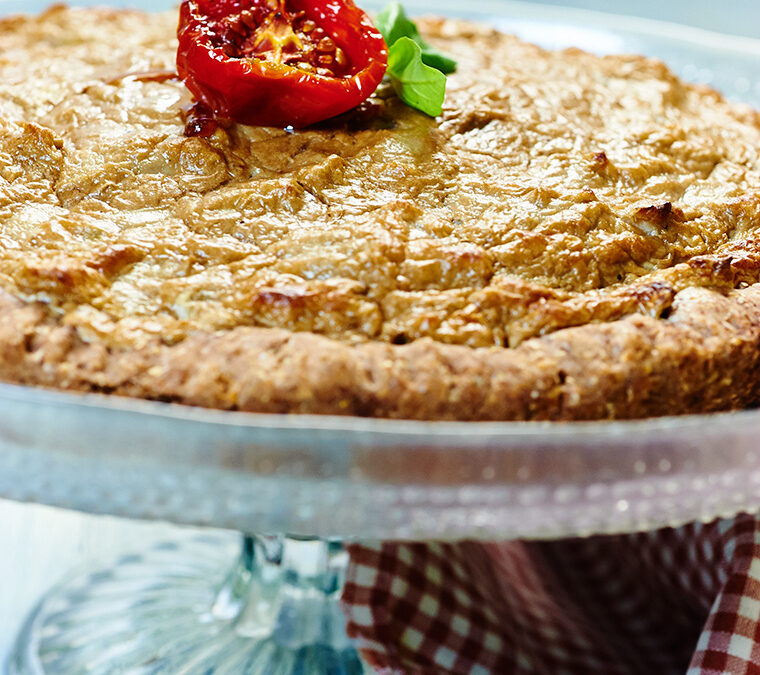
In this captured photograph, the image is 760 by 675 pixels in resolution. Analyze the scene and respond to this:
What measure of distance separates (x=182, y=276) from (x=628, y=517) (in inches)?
25.0

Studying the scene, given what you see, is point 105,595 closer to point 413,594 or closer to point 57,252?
point 413,594

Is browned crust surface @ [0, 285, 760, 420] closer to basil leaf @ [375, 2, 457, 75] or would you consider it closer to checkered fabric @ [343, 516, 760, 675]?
checkered fabric @ [343, 516, 760, 675]

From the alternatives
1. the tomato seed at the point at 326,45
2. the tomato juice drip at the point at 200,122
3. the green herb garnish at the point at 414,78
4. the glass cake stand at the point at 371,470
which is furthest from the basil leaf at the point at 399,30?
the glass cake stand at the point at 371,470

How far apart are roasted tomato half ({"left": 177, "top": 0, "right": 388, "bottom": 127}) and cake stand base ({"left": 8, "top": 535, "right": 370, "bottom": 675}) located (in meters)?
0.83

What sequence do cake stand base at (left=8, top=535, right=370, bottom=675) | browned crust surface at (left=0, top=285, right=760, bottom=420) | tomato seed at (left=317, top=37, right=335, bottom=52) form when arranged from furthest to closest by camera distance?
cake stand base at (left=8, top=535, right=370, bottom=675)
tomato seed at (left=317, top=37, right=335, bottom=52)
browned crust surface at (left=0, top=285, right=760, bottom=420)

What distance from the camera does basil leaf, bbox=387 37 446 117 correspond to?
1.59m

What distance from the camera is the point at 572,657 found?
1898mm

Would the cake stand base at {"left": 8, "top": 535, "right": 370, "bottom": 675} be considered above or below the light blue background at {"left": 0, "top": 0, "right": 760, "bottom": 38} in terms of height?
below

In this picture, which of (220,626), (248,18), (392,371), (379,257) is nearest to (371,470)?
(392,371)

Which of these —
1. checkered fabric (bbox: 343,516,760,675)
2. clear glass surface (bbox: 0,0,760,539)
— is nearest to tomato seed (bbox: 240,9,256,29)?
clear glass surface (bbox: 0,0,760,539)

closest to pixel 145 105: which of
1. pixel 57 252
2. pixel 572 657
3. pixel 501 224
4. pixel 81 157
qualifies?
pixel 81 157

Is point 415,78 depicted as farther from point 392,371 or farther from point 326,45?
point 392,371

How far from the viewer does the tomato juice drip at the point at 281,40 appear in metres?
1.56

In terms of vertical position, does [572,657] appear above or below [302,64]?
below
